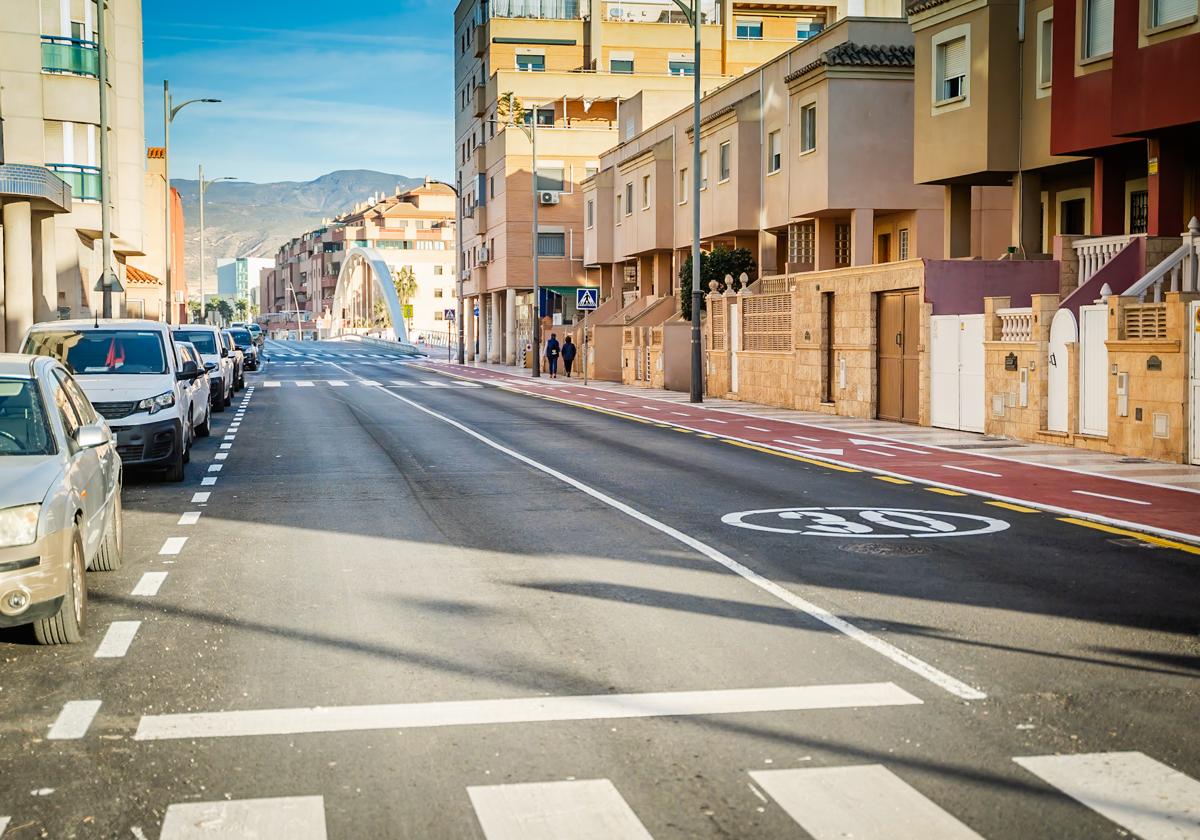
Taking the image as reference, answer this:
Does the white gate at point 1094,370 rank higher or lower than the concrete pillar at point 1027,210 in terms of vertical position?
lower

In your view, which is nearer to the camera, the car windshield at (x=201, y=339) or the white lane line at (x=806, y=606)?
the white lane line at (x=806, y=606)

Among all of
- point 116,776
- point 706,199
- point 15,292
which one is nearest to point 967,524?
point 116,776

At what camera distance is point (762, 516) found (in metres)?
13.1

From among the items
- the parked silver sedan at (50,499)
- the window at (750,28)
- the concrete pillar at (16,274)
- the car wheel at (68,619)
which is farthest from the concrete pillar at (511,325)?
the car wheel at (68,619)

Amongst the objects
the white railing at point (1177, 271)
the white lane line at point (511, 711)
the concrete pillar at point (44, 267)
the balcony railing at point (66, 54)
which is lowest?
the white lane line at point (511, 711)

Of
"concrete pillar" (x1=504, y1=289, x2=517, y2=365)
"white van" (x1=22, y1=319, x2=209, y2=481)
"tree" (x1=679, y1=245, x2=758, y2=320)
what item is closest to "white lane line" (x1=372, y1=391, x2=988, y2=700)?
"white van" (x1=22, y1=319, x2=209, y2=481)

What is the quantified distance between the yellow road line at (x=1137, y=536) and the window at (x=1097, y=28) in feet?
51.2

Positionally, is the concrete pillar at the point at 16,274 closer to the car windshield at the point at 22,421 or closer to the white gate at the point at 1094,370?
the white gate at the point at 1094,370

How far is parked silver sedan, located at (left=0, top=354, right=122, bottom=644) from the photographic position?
7074mm

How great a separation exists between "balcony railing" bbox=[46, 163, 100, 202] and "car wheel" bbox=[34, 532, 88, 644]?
39583 mm

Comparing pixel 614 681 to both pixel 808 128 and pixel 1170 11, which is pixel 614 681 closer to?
pixel 1170 11

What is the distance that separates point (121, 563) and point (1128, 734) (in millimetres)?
7324

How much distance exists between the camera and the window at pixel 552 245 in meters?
75.9

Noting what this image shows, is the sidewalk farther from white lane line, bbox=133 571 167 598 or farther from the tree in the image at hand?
the tree
